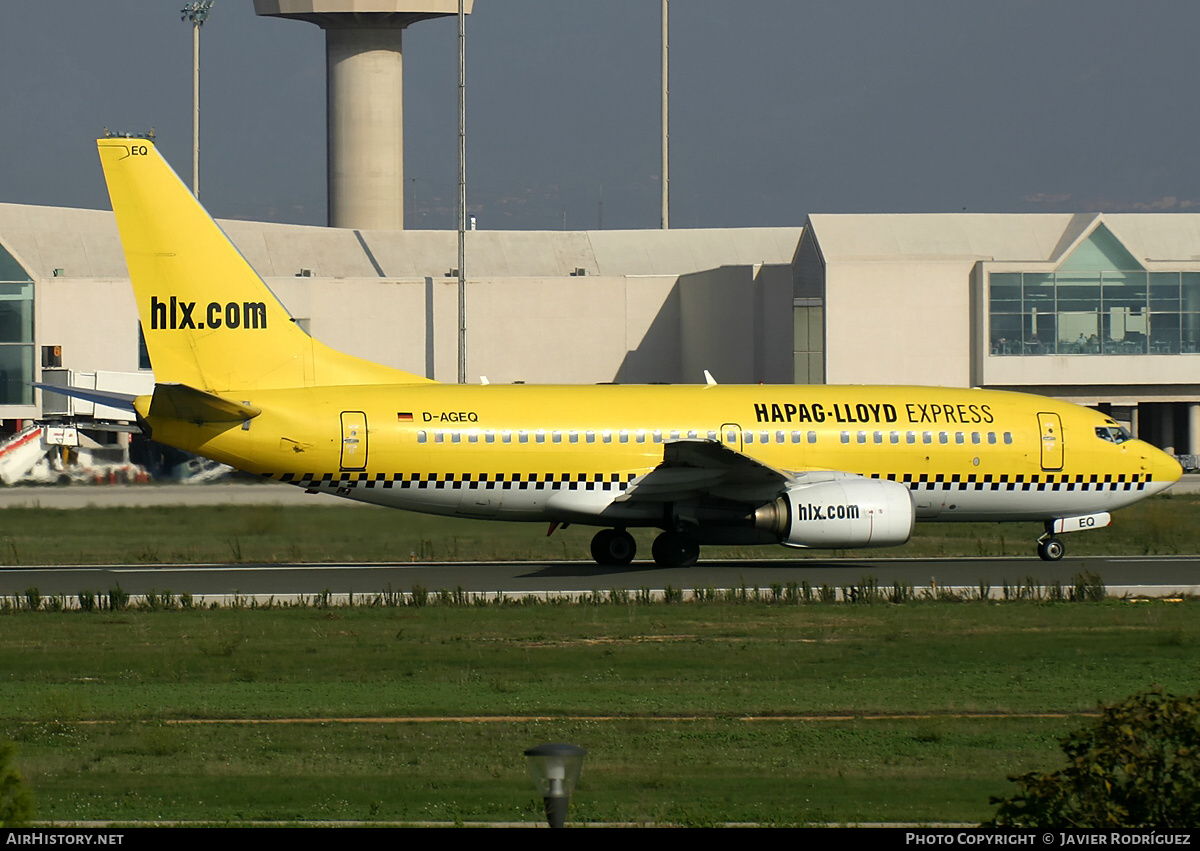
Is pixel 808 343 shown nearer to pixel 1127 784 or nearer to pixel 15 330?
pixel 15 330

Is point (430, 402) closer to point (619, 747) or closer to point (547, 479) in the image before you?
point (547, 479)

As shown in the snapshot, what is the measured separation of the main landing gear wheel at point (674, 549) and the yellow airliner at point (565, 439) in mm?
47

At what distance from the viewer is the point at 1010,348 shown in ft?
237

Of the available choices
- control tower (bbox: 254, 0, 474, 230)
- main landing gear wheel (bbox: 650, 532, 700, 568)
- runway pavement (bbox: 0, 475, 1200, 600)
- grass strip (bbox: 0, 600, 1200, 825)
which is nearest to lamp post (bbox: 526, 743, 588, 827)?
grass strip (bbox: 0, 600, 1200, 825)

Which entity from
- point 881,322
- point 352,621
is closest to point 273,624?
point 352,621

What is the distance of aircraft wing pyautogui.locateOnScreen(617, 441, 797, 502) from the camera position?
104ft

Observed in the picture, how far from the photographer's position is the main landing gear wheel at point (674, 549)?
33094mm

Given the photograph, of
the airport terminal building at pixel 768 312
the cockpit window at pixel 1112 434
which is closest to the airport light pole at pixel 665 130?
the airport terminal building at pixel 768 312

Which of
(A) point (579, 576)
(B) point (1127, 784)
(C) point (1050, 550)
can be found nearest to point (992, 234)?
(C) point (1050, 550)

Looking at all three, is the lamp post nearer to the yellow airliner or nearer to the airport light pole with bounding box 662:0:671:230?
the yellow airliner

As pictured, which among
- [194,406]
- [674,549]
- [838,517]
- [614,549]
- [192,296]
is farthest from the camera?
[614,549]

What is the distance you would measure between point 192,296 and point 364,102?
8451cm

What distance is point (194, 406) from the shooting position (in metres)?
30.7

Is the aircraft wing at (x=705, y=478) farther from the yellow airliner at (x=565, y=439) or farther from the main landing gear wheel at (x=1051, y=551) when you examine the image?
the main landing gear wheel at (x=1051, y=551)
